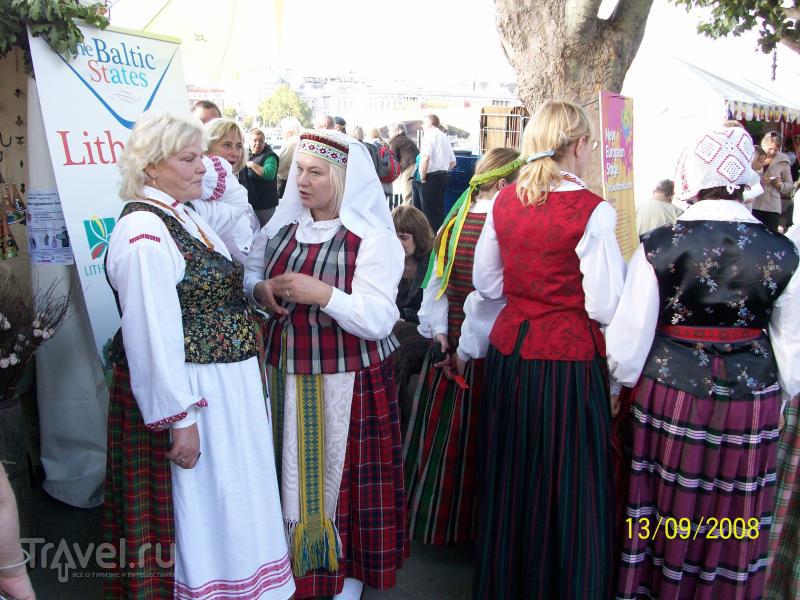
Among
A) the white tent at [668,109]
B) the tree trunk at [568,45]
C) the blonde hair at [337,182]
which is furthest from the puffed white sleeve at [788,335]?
Result: the white tent at [668,109]

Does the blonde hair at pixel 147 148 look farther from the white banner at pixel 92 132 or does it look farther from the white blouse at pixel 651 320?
the white blouse at pixel 651 320

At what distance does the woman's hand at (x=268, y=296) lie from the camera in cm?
224

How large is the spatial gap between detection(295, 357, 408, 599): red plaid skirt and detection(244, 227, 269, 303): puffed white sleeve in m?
0.55

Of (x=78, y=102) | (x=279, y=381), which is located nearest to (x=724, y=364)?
(x=279, y=381)

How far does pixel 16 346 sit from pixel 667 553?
2493 mm

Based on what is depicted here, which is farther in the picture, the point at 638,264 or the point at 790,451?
the point at 790,451

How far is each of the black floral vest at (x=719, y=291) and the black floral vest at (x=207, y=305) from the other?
4.43 ft

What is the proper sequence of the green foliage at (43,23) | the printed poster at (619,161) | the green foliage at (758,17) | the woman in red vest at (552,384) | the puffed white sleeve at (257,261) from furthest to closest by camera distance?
the green foliage at (758,17) → the printed poster at (619,161) → the green foliage at (43,23) → the puffed white sleeve at (257,261) → the woman in red vest at (552,384)

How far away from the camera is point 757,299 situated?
6.61 ft

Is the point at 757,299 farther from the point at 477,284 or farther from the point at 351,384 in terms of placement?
the point at 351,384

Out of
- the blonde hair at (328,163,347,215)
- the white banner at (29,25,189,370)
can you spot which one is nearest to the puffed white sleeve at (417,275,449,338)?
the blonde hair at (328,163,347,215)

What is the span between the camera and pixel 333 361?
2.28 m

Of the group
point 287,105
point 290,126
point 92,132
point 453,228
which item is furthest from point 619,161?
point 287,105

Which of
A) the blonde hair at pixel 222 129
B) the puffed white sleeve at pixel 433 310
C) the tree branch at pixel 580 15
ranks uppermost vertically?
the tree branch at pixel 580 15
